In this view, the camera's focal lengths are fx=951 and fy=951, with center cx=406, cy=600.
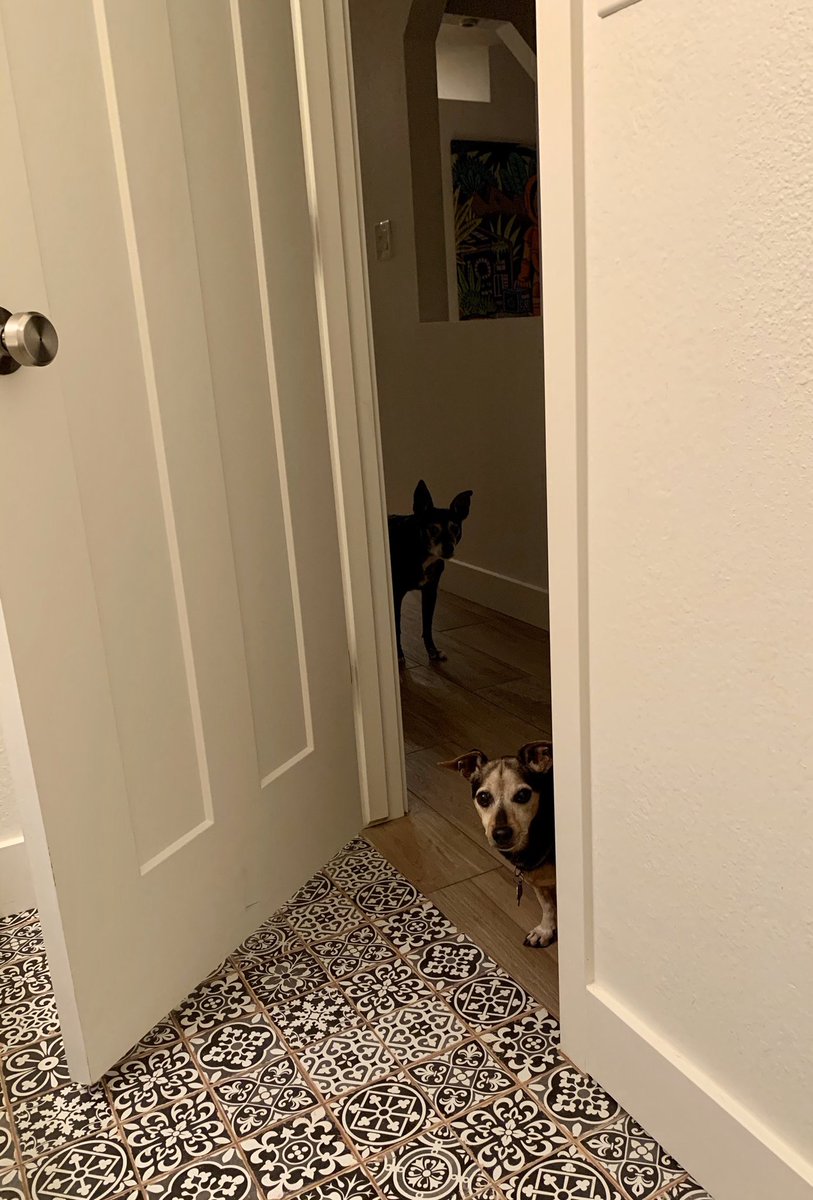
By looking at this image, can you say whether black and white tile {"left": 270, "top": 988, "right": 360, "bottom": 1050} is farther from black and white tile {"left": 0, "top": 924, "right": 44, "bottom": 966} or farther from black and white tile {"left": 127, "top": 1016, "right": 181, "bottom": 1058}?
black and white tile {"left": 0, "top": 924, "right": 44, "bottom": 966}

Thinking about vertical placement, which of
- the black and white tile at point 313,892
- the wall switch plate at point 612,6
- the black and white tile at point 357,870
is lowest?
the black and white tile at point 357,870

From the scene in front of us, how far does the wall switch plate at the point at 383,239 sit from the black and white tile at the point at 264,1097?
2974 mm

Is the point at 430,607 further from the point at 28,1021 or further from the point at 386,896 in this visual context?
the point at 28,1021

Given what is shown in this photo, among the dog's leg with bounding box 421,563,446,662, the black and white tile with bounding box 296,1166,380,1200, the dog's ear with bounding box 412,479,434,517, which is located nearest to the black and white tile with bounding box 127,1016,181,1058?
the black and white tile with bounding box 296,1166,380,1200

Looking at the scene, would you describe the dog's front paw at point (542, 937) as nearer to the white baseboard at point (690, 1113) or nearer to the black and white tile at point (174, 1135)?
the white baseboard at point (690, 1113)

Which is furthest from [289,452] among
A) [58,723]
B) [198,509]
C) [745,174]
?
[745,174]

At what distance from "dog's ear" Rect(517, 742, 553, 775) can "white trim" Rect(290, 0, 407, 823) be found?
17.3 inches

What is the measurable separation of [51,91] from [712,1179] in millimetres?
1465

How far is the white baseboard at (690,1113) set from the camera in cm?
98

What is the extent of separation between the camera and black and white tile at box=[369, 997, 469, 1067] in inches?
52.7

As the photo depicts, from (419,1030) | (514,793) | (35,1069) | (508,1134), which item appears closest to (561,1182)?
(508,1134)

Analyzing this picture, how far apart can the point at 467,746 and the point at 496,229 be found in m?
2.56

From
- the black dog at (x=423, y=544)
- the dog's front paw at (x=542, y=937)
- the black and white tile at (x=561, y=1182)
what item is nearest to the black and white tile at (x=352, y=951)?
the dog's front paw at (x=542, y=937)

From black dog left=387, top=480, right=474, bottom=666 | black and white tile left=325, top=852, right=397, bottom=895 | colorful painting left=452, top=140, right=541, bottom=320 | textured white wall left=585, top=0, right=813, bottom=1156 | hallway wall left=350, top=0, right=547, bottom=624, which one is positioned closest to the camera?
textured white wall left=585, top=0, right=813, bottom=1156
